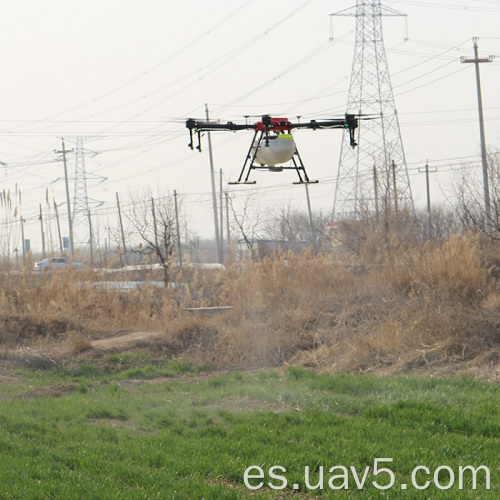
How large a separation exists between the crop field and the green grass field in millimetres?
29

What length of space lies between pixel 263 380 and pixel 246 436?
4603mm

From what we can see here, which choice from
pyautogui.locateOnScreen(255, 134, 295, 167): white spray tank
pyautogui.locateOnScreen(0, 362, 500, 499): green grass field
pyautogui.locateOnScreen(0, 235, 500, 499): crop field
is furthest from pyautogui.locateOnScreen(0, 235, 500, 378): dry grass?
pyautogui.locateOnScreen(255, 134, 295, 167): white spray tank

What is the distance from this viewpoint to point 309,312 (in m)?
Answer: 18.5

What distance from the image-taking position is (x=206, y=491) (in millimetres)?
6902

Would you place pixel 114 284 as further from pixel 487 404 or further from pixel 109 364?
pixel 487 404

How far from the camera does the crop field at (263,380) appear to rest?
7.50 m

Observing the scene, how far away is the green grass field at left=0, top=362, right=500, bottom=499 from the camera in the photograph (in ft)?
23.6

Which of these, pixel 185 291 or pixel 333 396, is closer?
pixel 333 396

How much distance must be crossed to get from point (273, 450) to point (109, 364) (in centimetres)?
888

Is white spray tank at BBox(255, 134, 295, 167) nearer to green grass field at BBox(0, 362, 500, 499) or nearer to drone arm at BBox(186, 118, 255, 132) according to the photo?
drone arm at BBox(186, 118, 255, 132)

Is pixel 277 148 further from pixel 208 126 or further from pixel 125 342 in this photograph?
pixel 125 342

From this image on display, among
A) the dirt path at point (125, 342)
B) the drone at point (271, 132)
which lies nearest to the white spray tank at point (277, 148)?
the drone at point (271, 132)

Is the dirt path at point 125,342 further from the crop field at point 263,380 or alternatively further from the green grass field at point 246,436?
the green grass field at point 246,436

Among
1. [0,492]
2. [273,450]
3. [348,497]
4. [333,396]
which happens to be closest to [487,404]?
[333,396]
